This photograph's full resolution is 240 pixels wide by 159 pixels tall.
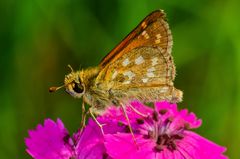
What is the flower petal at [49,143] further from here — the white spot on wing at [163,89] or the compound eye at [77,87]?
the white spot on wing at [163,89]

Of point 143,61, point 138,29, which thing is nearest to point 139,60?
point 143,61

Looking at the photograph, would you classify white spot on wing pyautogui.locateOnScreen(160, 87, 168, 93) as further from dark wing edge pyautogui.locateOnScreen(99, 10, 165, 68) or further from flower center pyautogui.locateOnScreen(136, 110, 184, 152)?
dark wing edge pyautogui.locateOnScreen(99, 10, 165, 68)

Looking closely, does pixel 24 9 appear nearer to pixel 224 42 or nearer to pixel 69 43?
pixel 69 43

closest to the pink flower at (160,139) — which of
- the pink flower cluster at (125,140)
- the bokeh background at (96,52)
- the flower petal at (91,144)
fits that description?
the pink flower cluster at (125,140)

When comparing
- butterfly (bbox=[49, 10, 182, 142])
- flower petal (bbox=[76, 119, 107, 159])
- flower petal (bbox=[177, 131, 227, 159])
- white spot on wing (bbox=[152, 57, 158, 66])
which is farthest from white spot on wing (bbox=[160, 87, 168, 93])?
flower petal (bbox=[76, 119, 107, 159])

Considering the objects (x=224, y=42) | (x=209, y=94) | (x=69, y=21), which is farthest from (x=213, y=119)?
(x=69, y=21)

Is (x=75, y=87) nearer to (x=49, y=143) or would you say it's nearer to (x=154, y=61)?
(x=49, y=143)

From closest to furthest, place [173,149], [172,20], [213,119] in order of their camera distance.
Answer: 1. [173,149]
2. [213,119]
3. [172,20]
